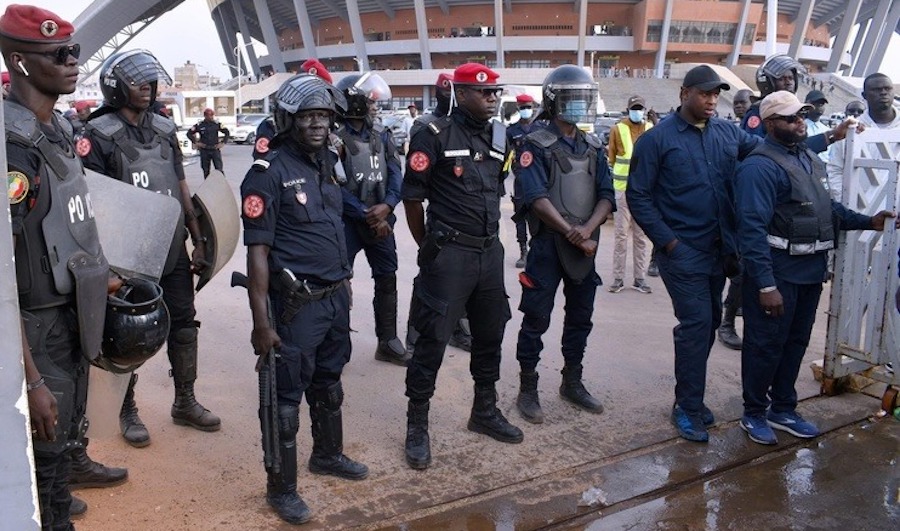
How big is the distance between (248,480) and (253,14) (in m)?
74.7

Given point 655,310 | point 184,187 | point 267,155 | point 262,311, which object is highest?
point 267,155

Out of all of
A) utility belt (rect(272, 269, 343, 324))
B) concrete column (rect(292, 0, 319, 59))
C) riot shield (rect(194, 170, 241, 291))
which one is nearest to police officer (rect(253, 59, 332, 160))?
riot shield (rect(194, 170, 241, 291))

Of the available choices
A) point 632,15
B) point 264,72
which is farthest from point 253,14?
point 632,15

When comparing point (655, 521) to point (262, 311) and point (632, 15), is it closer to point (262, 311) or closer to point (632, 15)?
point (262, 311)

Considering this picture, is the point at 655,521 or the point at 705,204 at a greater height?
the point at 705,204

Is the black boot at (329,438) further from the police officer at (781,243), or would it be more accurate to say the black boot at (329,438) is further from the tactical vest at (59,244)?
the police officer at (781,243)

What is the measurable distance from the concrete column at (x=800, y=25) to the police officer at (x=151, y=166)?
207ft

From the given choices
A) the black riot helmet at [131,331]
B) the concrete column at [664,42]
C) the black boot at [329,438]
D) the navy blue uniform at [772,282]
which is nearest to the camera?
the black riot helmet at [131,331]

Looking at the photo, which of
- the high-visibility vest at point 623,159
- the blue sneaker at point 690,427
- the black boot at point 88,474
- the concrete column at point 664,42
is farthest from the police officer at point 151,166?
the concrete column at point 664,42

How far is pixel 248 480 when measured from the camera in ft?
12.2

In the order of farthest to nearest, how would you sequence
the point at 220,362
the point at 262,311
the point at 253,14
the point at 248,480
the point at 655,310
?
the point at 253,14 < the point at 655,310 < the point at 220,362 < the point at 248,480 < the point at 262,311

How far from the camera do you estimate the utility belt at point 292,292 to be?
132 inches

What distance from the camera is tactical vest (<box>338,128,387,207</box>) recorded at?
526 cm

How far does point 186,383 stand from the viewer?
4.28 meters
